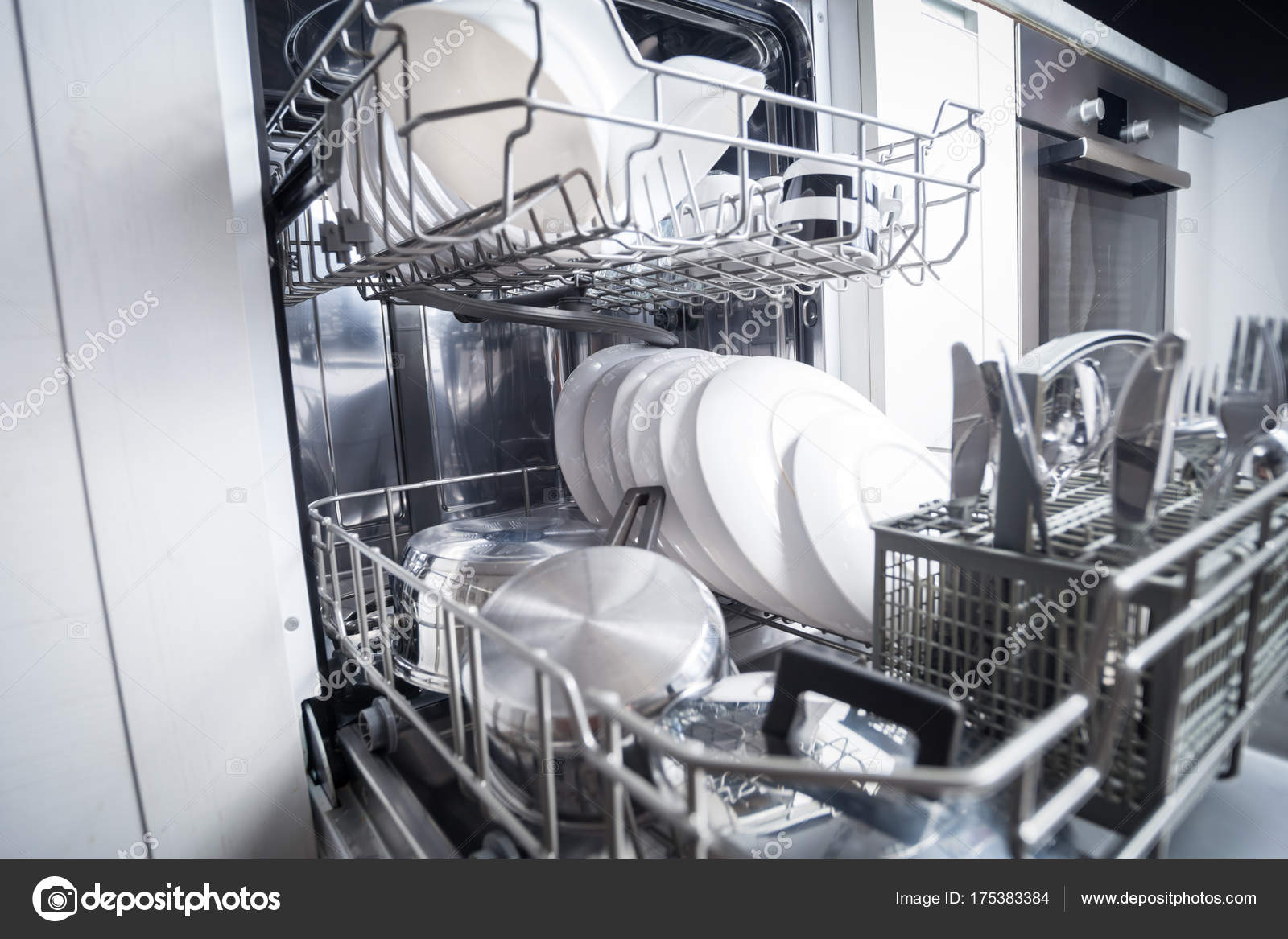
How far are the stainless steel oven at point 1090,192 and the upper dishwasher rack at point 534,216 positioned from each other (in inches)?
17.2

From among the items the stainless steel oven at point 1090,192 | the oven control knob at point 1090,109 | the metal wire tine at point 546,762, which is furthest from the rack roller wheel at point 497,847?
the oven control knob at point 1090,109

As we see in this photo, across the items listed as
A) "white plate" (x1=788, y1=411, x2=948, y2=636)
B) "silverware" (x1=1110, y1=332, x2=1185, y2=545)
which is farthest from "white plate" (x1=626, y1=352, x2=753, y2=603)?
"silverware" (x1=1110, y1=332, x2=1185, y2=545)

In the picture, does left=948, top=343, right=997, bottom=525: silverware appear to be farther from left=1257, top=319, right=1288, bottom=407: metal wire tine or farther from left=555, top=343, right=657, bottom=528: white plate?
left=555, top=343, right=657, bottom=528: white plate

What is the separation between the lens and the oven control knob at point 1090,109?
1068mm

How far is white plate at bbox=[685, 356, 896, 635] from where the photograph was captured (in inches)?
21.5

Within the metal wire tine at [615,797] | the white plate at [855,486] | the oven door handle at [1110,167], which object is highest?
the oven door handle at [1110,167]

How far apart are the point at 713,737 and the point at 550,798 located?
13 cm

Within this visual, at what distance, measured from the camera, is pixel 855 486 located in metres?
0.55

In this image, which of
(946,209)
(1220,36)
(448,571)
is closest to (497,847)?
(448,571)

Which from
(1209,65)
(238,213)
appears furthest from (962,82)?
(238,213)

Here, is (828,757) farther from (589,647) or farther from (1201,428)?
(1201,428)

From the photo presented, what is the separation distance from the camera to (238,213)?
1.57ft

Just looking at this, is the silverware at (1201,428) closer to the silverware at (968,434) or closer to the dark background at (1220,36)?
the silverware at (968,434)
